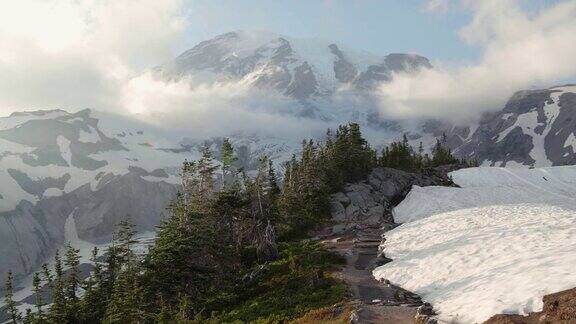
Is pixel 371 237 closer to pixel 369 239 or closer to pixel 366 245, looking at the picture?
pixel 369 239

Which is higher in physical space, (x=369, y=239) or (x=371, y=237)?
(x=369, y=239)

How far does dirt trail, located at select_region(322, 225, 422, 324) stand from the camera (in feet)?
84.7

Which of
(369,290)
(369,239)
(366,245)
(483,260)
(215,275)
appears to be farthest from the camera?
(369,239)

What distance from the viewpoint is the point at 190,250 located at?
42.2 meters

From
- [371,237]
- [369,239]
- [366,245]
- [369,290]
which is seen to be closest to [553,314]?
[369,290]

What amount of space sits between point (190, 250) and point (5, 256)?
7342 inches

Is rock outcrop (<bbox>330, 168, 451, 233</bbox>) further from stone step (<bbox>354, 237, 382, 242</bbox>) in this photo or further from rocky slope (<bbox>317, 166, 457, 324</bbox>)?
stone step (<bbox>354, 237, 382, 242</bbox>)

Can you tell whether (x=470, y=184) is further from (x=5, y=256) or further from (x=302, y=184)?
(x=5, y=256)

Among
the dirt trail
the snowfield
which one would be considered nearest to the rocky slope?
the dirt trail

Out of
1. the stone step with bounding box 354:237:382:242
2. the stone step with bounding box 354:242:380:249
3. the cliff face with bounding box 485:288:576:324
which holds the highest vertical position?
the cliff face with bounding box 485:288:576:324

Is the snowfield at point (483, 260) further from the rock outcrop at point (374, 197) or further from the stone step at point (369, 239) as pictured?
the rock outcrop at point (374, 197)

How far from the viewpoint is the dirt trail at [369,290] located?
2582cm

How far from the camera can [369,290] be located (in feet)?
110

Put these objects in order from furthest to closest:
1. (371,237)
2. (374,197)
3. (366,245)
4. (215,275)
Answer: (374,197) → (371,237) → (366,245) → (215,275)
